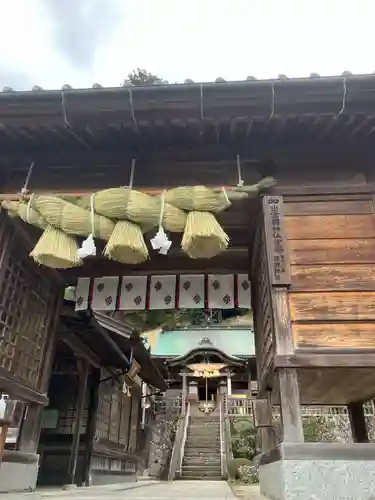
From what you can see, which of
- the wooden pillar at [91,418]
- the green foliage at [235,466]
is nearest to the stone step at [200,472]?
the green foliage at [235,466]

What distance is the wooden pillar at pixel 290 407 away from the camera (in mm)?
4180

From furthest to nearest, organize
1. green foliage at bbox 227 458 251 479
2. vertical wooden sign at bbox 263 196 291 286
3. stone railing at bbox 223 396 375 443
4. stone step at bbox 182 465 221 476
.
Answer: stone step at bbox 182 465 221 476 < green foliage at bbox 227 458 251 479 < stone railing at bbox 223 396 375 443 < vertical wooden sign at bbox 263 196 291 286

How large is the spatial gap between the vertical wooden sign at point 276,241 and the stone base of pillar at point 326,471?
178cm

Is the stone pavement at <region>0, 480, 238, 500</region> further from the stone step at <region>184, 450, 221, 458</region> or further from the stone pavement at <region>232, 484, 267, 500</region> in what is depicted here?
the stone step at <region>184, 450, 221, 458</region>

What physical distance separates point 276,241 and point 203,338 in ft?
108

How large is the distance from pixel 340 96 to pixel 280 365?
331cm

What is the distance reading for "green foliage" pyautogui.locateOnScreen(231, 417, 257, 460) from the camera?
1980 cm

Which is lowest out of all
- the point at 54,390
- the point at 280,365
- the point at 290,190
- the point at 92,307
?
the point at 280,365

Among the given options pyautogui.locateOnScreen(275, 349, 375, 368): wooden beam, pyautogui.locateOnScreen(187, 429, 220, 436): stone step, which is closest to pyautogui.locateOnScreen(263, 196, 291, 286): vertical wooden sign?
pyautogui.locateOnScreen(275, 349, 375, 368): wooden beam

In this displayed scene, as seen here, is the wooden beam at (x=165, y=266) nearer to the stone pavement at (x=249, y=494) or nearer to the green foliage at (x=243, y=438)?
the stone pavement at (x=249, y=494)

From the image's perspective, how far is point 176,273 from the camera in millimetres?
8195

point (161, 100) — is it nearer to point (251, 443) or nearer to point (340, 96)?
point (340, 96)

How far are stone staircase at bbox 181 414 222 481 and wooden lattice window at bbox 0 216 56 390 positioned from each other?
1458 cm

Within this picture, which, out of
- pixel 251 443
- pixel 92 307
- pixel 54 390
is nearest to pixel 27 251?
pixel 92 307
